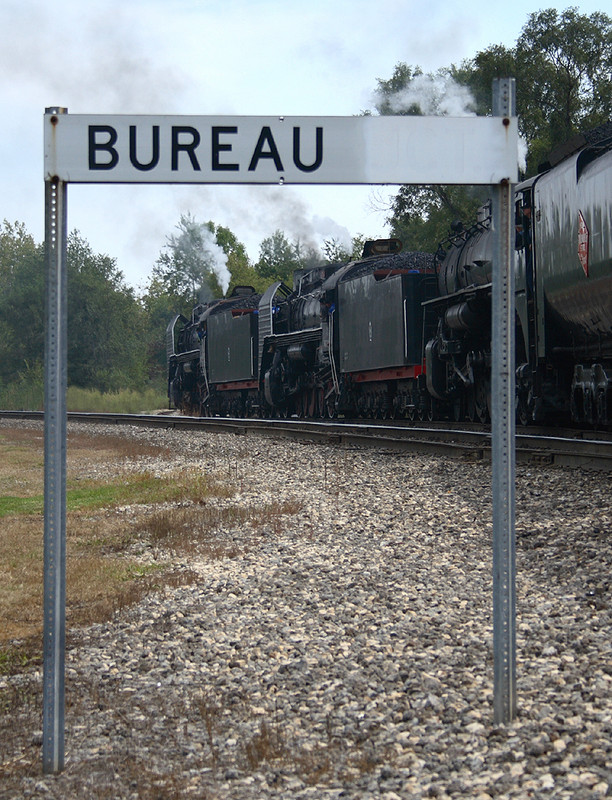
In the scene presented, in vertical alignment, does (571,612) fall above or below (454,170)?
below

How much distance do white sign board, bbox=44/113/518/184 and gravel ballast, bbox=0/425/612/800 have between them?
2036 millimetres

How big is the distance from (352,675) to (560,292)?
9.30 meters

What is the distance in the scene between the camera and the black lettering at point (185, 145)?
3797 mm

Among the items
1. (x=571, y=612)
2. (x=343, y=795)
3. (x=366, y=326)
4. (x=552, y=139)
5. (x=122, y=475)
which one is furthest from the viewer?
(x=552, y=139)

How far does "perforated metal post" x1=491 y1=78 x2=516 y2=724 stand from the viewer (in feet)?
12.6

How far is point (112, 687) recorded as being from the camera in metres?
4.67

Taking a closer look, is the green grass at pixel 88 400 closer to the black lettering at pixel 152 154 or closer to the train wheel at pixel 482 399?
the train wheel at pixel 482 399

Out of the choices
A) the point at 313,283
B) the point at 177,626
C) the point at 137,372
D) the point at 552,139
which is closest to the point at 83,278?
the point at 137,372

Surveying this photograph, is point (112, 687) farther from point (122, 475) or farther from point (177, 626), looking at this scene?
point (122, 475)

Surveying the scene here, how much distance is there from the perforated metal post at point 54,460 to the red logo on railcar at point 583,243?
9.33 m

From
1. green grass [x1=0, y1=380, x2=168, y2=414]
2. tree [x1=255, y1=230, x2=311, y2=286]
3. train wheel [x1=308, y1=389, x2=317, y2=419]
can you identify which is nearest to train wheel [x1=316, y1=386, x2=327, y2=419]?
train wheel [x1=308, y1=389, x2=317, y2=419]

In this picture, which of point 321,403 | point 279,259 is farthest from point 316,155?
point 279,259

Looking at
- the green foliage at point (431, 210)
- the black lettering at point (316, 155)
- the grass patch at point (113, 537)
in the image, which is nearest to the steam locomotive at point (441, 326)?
the grass patch at point (113, 537)

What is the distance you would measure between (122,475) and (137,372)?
51.3 metres
